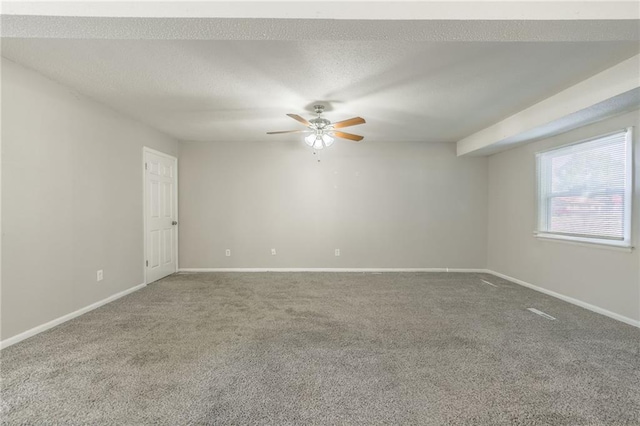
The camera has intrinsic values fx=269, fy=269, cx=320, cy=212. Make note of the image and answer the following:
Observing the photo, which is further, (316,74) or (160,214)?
(160,214)

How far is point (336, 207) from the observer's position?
4.94 meters

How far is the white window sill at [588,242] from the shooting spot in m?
2.83

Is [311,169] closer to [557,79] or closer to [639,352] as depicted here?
[557,79]

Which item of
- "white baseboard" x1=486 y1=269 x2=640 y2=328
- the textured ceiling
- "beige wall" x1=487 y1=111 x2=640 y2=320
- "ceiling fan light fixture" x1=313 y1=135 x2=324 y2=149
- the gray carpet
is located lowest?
the gray carpet

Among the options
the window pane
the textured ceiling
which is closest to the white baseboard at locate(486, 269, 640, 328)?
the window pane

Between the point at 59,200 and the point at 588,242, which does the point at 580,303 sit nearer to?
the point at 588,242

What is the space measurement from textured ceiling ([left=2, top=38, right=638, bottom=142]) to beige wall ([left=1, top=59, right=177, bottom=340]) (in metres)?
0.31

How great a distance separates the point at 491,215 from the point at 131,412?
5461 millimetres

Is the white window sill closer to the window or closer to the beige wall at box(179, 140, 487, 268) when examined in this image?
the window

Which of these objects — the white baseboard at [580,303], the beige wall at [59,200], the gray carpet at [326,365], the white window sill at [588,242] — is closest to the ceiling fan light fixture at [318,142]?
the gray carpet at [326,365]

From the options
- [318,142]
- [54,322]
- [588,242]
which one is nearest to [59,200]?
[54,322]

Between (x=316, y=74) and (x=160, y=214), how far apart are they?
3.46 m

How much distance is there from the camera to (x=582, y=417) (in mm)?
1520

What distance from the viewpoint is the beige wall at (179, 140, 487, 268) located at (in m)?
4.90
